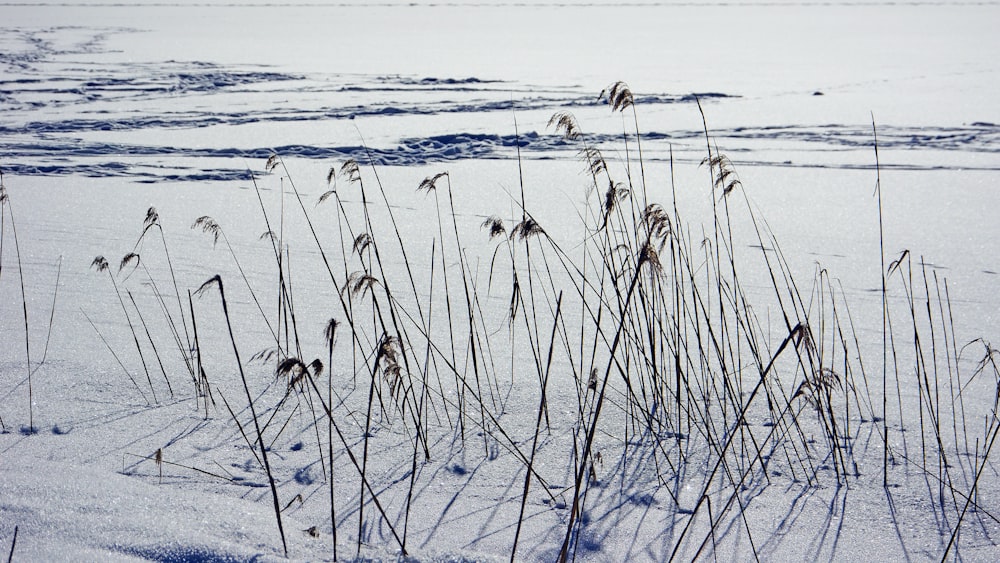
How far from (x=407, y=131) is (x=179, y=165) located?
1768 millimetres

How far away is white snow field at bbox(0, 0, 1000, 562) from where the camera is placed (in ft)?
5.63

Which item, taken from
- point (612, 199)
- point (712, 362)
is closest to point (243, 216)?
point (712, 362)

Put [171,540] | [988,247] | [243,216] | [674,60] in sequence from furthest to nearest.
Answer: [674,60] → [243,216] → [988,247] → [171,540]

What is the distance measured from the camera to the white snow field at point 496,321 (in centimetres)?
171

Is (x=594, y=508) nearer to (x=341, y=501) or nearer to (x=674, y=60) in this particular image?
(x=341, y=501)

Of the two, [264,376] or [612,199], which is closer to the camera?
[612,199]

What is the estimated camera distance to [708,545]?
167 centimetres

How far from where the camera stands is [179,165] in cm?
562

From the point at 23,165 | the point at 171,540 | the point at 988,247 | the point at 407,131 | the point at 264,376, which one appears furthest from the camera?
the point at 407,131

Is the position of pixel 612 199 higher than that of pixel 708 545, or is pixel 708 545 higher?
pixel 612 199

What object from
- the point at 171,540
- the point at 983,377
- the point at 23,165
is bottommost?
the point at 983,377

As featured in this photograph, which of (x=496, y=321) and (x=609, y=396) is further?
(x=496, y=321)

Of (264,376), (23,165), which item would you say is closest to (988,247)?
(264,376)

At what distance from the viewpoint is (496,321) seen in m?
3.05
